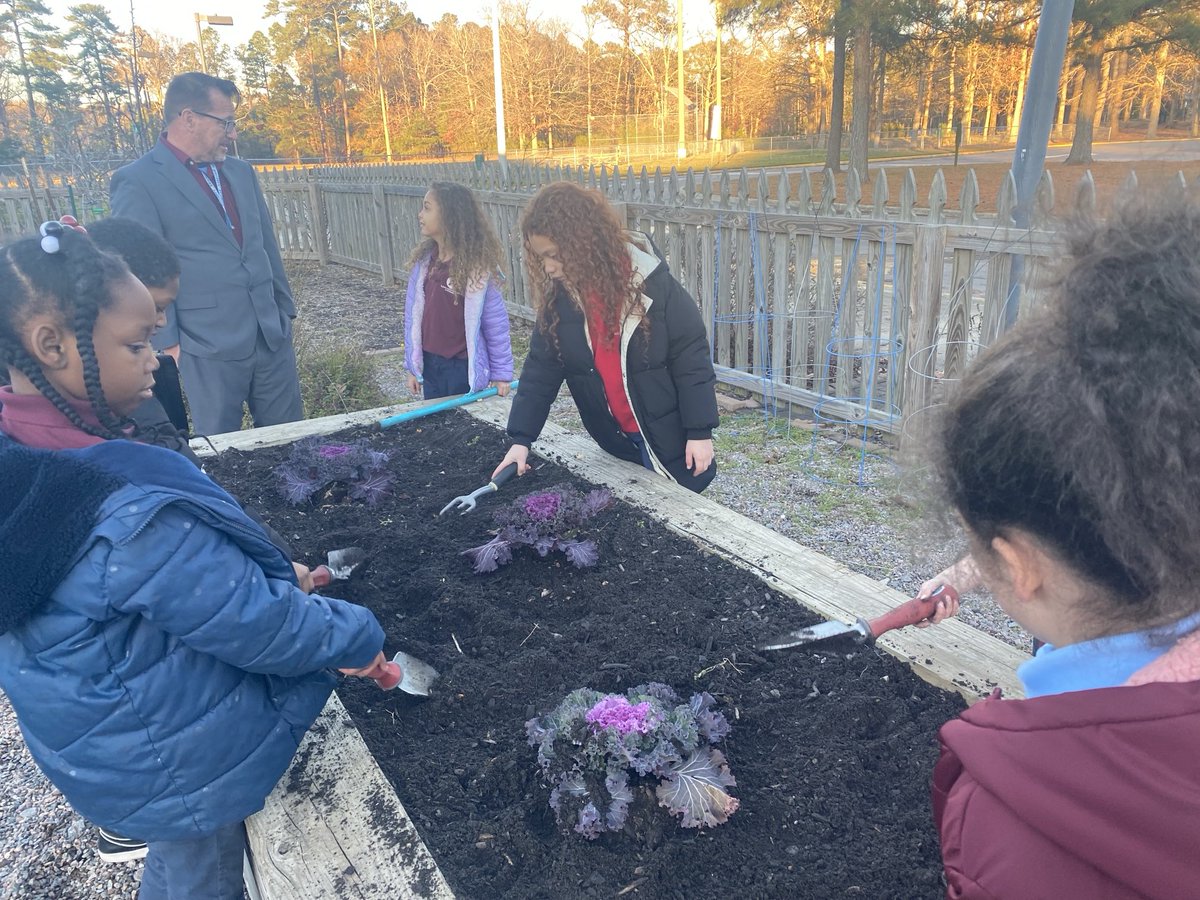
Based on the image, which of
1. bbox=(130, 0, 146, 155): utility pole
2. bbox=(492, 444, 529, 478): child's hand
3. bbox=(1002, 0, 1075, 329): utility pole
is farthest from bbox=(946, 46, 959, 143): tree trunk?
bbox=(492, 444, 529, 478): child's hand

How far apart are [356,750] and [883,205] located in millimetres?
4974

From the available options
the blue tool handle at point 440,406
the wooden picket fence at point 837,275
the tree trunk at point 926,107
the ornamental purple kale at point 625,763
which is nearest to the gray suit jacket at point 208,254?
the wooden picket fence at point 837,275

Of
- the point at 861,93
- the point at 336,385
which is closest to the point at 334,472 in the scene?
the point at 336,385

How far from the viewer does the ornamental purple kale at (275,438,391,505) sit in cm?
335

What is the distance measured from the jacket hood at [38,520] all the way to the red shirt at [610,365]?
204 cm

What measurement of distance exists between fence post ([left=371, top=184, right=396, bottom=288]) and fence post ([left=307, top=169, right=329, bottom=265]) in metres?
2.34

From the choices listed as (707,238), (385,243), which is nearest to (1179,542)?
(707,238)

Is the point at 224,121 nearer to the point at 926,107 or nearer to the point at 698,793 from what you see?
the point at 698,793

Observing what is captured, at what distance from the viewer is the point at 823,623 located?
221 cm

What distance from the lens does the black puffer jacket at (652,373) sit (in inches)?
123

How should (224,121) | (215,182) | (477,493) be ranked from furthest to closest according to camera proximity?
(215,182)
(224,121)
(477,493)

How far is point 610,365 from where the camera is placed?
3283mm

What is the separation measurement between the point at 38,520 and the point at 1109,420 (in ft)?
5.07

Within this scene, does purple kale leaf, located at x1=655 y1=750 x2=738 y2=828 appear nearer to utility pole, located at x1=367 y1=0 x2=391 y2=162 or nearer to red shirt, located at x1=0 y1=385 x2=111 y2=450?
red shirt, located at x1=0 y1=385 x2=111 y2=450
